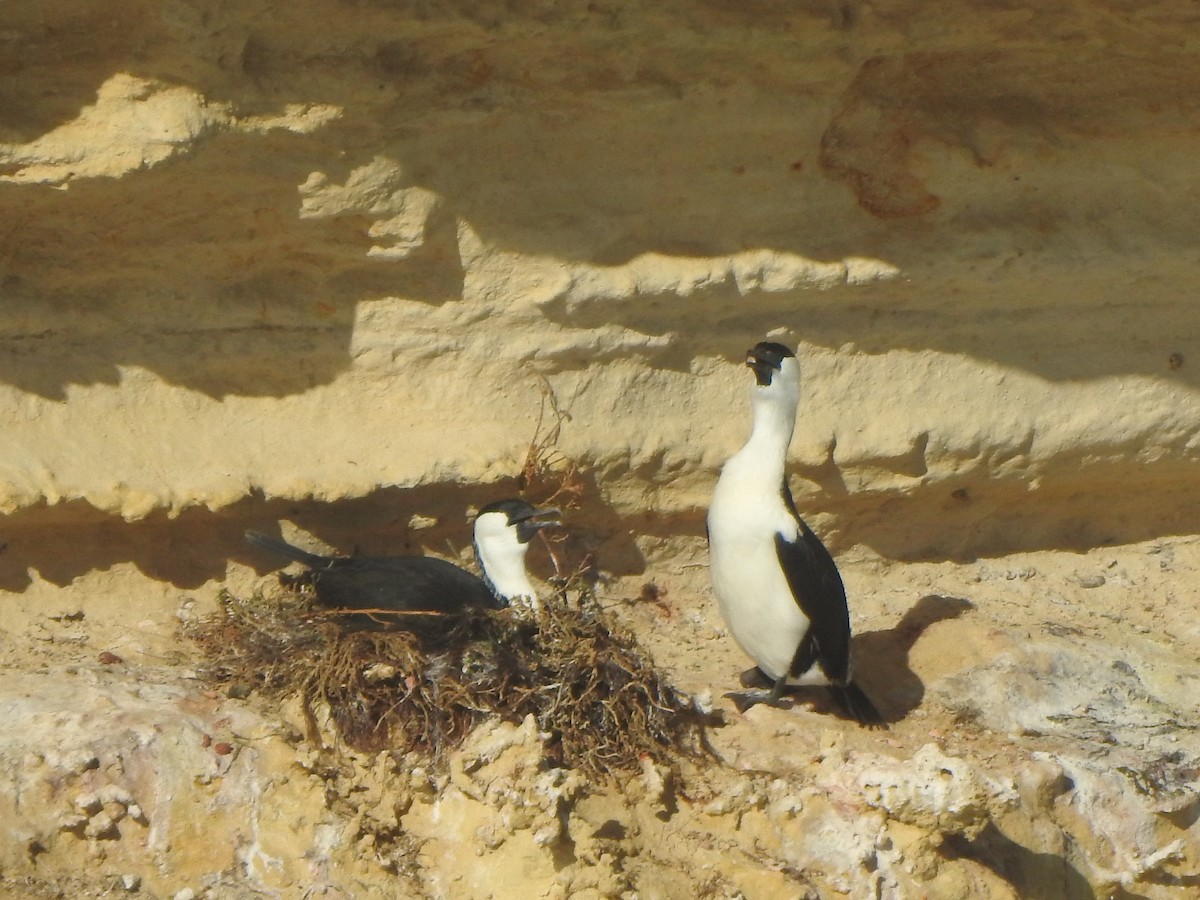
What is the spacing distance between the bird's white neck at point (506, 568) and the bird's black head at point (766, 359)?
35.1 inches

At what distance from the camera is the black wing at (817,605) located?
4.98 metres

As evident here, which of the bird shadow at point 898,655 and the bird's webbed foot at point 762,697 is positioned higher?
the bird's webbed foot at point 762,697

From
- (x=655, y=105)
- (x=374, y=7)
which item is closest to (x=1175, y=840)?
(x=655, y=105)

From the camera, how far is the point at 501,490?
5.32m

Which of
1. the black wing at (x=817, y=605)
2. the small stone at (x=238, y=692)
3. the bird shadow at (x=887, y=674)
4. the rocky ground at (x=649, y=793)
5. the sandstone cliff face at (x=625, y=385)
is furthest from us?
the bird shadow at (x=887, y=674)

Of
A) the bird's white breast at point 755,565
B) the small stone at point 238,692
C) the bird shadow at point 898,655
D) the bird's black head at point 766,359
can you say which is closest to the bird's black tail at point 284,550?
the small stone at point 238,692

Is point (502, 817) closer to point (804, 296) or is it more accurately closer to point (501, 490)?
point (501, 490)

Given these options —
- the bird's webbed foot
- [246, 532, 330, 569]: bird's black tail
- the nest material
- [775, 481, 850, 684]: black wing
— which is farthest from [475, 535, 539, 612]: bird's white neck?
[775, 481, 850, 684]: black wing

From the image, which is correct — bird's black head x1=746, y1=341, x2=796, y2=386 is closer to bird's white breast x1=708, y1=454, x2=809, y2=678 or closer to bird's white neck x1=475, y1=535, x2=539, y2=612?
bird's white breast x1=708, y1=454, x2=809, y2=678

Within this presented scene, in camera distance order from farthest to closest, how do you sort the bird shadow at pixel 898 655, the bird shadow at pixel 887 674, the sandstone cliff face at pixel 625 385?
1. the bird shadow at pixel 898 655
2. the bird shadow at pixel 887 674
3. the sandstone cliff face at pixel 625 385

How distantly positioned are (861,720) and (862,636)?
0.64 m

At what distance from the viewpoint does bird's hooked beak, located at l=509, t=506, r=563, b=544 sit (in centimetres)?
500

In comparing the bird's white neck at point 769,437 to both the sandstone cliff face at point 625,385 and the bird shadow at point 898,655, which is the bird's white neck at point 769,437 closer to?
the sandstone cliff face at point 625,385

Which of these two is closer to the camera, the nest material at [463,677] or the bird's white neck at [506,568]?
the nest material at [463,677]
